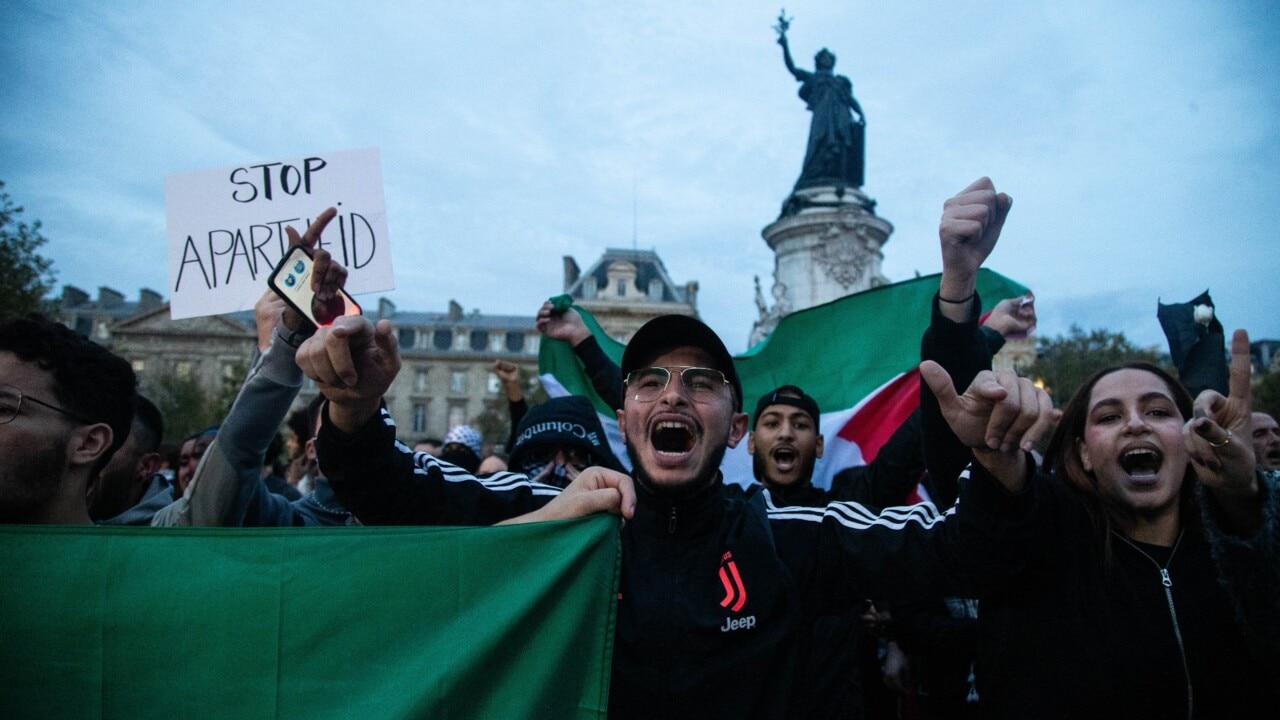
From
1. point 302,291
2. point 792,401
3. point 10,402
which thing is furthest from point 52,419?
point 792,401

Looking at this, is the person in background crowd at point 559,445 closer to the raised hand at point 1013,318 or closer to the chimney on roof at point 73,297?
the raised hand at point 1013,318

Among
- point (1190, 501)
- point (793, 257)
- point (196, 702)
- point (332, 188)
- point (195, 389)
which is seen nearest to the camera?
point (196, 702)

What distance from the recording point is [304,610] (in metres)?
1.97

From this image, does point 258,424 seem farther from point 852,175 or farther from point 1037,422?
point 852,175

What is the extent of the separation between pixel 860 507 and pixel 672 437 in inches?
22.4

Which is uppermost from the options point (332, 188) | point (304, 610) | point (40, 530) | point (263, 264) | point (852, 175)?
point (852, 175)

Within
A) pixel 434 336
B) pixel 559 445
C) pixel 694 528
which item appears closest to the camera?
pixel 694 528

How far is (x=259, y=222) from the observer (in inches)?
115

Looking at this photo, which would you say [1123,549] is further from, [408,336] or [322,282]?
[408,336]

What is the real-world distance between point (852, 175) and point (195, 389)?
34.8 m

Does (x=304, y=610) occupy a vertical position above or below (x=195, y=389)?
below

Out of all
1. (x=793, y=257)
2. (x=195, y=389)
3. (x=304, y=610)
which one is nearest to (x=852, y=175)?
(x=793, y=257)

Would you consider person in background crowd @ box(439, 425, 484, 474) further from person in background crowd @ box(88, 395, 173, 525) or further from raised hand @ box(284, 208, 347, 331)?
raised hand @ box(284, 208, 347, 331)

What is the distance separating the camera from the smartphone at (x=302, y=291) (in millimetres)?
2301
